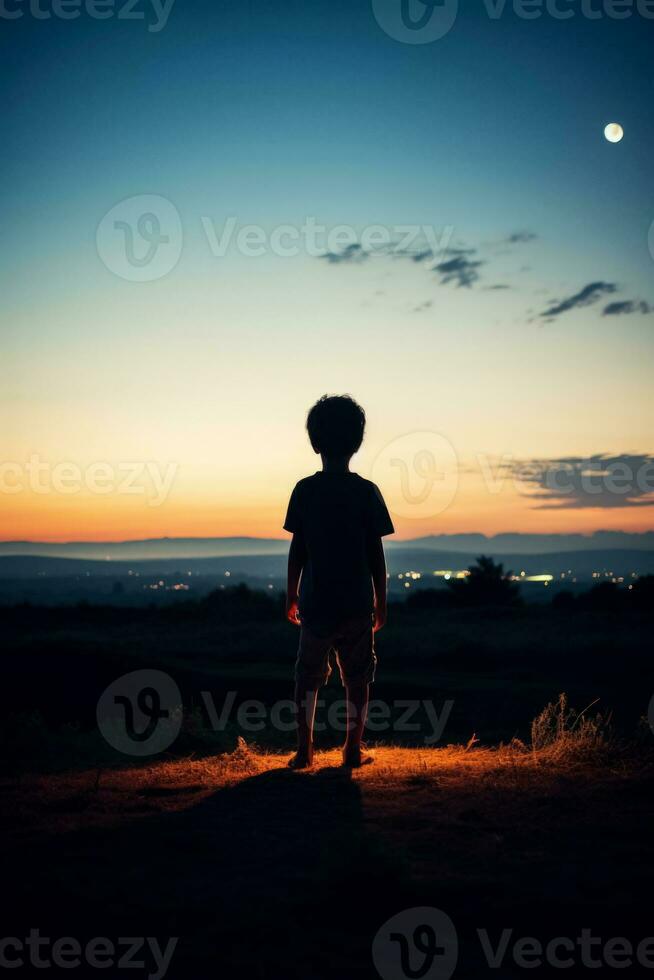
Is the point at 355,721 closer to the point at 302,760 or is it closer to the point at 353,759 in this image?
the point at 353,759

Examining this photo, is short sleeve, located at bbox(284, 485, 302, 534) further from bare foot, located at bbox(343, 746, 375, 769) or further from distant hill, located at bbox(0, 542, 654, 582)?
distant hill, located at bbox(0, 542, 654, 582)

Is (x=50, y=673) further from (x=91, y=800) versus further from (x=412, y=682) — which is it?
(x=91, y=800)

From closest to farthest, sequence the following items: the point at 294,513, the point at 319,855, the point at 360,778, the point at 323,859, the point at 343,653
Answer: the point at 323,859 → the point at 319,855 → the point at 360,778 → the point at 343,653 → the point at 294,513

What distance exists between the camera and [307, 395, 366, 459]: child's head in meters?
5.36

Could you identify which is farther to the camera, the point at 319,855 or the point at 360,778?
the point at 360,778

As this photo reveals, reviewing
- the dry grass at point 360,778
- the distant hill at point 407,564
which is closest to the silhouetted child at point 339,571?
the dry grass at point 360,778

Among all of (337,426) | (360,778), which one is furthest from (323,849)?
(337,426)

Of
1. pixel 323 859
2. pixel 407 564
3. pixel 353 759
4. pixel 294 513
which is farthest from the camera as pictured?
pixel 407 564

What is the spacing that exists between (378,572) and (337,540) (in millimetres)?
359

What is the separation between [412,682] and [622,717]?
14.1 ft

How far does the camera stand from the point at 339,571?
5.20 metres

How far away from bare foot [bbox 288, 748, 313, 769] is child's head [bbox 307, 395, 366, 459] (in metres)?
1.88

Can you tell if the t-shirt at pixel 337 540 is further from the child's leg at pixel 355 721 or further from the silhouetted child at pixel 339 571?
the child's leg at pixel 355 721

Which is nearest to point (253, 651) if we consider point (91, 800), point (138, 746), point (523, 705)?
point (523, 705)
